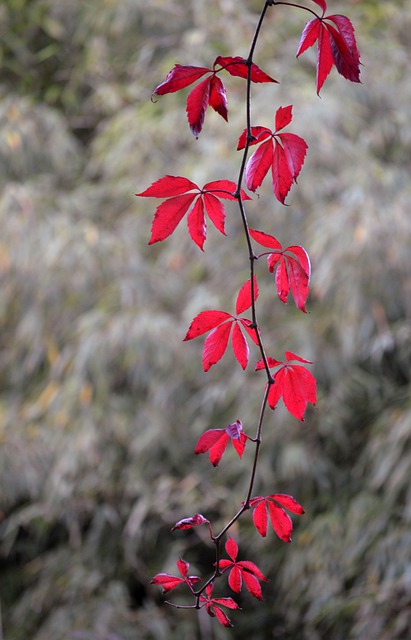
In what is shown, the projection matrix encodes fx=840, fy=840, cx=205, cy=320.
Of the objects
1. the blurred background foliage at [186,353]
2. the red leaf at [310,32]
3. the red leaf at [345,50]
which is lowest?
the blurred background foliage at [186,353]

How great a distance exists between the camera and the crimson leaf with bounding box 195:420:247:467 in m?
0.38

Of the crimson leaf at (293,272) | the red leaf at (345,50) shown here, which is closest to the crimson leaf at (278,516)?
the crimson leaf at (293,272)

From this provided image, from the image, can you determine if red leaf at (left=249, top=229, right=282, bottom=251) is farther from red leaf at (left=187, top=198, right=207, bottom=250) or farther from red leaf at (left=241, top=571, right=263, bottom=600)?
red leaf at (left=241, top=571, right=263, bottom=600)

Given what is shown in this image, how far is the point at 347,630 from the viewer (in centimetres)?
129

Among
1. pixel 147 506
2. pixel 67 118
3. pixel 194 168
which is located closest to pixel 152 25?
pixel 67 118

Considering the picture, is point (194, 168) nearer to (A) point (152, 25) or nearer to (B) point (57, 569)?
(A) point (152, 25)

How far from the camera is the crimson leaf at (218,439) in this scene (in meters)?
0.38

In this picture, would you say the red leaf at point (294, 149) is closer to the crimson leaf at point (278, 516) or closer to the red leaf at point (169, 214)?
the red leaf at point (169, 214)

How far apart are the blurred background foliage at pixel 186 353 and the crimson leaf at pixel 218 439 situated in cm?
86

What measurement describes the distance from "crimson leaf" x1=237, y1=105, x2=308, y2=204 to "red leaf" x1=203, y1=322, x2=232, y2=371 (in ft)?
0.25

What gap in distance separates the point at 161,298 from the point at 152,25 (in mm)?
789

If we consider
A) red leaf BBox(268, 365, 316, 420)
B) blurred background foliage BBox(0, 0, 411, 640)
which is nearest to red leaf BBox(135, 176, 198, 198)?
red leaf BBox(268, 365, 316, 420)

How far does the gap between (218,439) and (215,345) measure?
0.15ft

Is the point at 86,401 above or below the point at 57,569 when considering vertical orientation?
above
